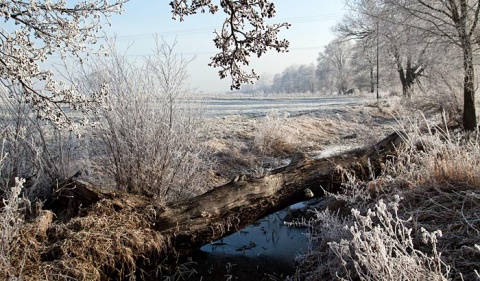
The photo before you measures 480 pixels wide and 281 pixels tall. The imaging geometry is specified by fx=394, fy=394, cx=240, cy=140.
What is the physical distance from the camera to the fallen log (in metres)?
3.89

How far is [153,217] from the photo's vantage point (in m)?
4.59

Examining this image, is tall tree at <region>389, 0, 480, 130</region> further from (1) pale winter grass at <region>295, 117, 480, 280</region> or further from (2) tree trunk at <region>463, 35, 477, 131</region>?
(1) pale winter grass at <region>295, 117, 480, 280</region>

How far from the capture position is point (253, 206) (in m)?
4.93

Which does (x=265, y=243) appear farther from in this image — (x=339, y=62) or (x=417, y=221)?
(x=339, y=62)

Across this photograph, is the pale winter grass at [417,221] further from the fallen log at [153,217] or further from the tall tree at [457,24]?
the tall tree at [457,24]

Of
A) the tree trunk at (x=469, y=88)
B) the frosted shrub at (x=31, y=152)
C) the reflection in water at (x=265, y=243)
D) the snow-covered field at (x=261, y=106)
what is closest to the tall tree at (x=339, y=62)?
the snow-covered field at (x=261, y=106)

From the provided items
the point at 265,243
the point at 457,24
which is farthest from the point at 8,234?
the point at 457,24

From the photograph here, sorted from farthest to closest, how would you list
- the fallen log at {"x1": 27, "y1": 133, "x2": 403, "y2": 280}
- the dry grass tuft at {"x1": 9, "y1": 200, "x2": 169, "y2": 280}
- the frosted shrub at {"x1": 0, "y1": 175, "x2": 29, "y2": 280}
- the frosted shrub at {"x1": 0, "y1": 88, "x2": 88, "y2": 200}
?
1. the frosted shrub at {"x1": 0, "y1": 88, "x2": 88, "y2": 200}
2. the fallen log at {"x1": 27, "y1": 133, "x2": 403, "y2": 280}
3. the dry grass tuft at {"x1": 9, "y1": 200, "x2": 169, "y2": 280}
4. the frosted shrub at {"x1": 0, "y1": 175, "x2": 29, "y2": 280}

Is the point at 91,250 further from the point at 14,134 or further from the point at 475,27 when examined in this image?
the point at 475,27

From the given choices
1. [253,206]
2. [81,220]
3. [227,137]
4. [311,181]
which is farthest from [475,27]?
[81,220]

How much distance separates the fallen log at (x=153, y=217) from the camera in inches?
153

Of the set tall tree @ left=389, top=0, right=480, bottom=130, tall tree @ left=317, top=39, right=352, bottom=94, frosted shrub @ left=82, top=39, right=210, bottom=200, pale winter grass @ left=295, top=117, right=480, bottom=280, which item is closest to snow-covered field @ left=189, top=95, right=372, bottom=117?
frosted shrub @ left=82, top=39, right=210, bottom=200

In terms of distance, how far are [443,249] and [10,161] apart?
17.5 ft

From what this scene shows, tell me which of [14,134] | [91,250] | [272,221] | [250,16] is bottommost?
[272,221]
